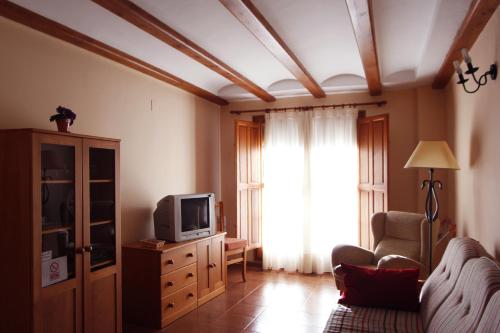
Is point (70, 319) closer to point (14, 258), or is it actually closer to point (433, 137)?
point (14, 258)

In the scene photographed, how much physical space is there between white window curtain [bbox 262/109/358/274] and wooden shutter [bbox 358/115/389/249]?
82 millimetres

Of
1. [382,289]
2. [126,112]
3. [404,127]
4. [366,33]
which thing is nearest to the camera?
[382,289]

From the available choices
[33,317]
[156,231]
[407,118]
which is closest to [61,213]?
[33,317]

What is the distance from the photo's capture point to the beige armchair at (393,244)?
3449 mm

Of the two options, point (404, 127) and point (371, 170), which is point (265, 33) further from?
point (404, 127)

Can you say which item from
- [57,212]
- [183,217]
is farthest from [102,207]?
[183,217]

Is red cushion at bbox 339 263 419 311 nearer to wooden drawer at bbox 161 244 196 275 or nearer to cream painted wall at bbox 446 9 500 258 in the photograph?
cream painted wall at bbox 446 9 500 258

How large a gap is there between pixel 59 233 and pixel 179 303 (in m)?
1.47

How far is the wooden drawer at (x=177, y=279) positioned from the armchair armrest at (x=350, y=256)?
138 centimetres

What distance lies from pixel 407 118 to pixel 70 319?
4136mm

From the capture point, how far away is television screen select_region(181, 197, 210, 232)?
3830 millimetres

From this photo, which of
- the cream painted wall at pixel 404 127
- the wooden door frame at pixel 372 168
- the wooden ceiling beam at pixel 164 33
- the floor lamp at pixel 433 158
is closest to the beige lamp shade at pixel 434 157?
the floor lamp at pixel 433 158

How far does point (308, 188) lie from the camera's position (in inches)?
200

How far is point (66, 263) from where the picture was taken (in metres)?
2.54
